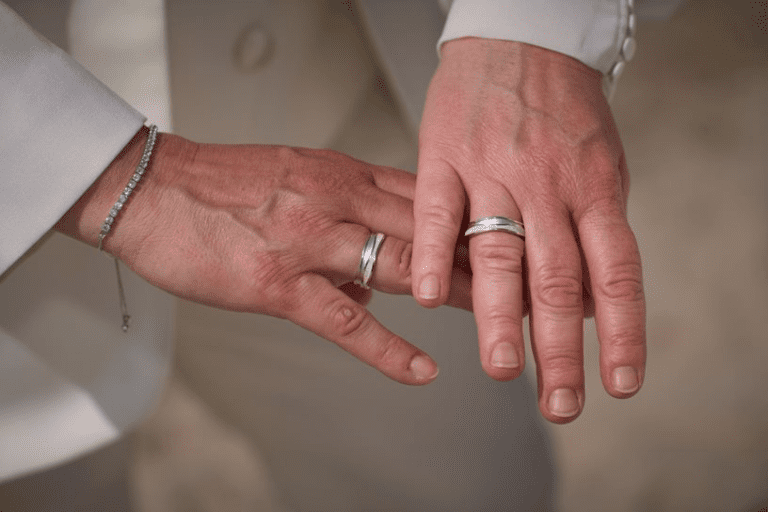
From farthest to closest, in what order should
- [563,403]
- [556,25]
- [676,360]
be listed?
[676,360]
[556,25]
[563,403]

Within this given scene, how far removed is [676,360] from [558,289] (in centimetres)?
88

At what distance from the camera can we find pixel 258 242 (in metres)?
0.62

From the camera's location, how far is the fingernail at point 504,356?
57cm

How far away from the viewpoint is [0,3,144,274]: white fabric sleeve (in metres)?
0.57

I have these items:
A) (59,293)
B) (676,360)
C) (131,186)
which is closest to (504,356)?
(131,186)

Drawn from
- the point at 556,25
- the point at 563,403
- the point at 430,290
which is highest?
the point at 556,25

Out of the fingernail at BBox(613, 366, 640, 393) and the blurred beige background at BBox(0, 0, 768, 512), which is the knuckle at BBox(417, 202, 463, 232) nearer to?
the fingernail at BBox(613, 366, 640, 393)

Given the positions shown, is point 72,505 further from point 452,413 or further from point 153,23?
point 153,23

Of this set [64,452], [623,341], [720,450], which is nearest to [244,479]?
[64,452]

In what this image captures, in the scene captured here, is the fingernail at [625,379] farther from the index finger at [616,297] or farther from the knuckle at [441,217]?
the knuckle at [441,217]

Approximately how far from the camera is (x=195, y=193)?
636 mm

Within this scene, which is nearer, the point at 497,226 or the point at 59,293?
the point at 497,226

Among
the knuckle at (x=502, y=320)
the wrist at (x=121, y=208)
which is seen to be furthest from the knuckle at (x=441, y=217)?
the wrist at (x=121, y=208)

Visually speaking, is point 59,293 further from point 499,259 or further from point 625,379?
point 625,379
